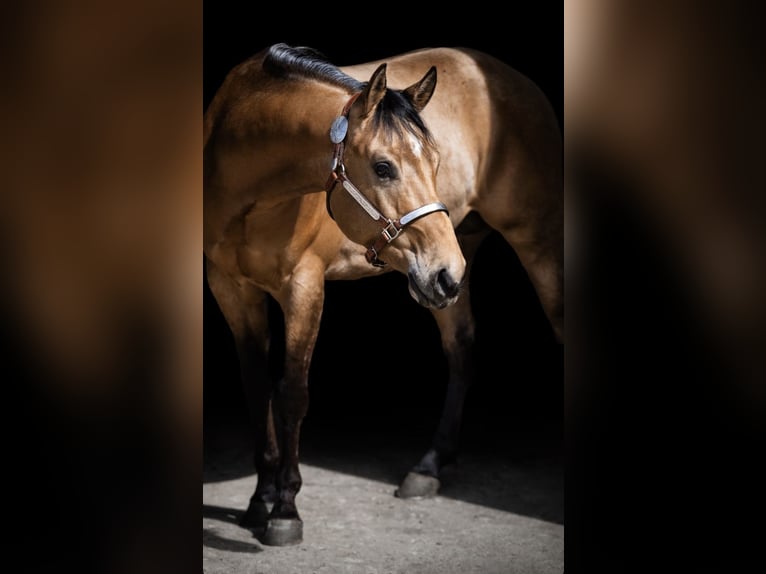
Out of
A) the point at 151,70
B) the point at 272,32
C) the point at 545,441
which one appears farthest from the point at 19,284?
the point at 272,32

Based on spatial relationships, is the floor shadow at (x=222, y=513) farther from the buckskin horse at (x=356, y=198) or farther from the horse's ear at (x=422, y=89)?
the horse's ear at (x=422, y=89)

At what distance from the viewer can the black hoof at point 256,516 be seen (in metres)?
5.00

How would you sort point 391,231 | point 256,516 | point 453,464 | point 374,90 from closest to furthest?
1. point 374,90
2. point 391,231
3. point 256,516
4. point 453,464

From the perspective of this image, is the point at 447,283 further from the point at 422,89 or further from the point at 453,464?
the point at 453,464

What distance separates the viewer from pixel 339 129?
4.09 meters

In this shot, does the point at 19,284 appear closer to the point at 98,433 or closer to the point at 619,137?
the point at 98,433

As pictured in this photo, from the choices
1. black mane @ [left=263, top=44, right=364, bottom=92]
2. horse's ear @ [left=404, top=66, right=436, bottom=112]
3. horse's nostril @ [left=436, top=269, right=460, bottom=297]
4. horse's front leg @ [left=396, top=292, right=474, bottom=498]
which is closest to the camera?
horse's nostril @ [left=436, top=269, right=460, bottom=297]

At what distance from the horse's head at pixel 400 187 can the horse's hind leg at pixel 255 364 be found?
3.30 feet

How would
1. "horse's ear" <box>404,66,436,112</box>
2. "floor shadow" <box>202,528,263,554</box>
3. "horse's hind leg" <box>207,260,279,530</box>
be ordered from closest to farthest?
"horse's ear" <box>404,66,436,112</box>, "floor shadow" <box>202,528,263,554</box>, "horse's hind leg" <box>207,260,279,530</box>

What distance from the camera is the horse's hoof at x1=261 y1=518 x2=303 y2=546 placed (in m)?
4.71

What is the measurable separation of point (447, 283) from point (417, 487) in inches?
72.4

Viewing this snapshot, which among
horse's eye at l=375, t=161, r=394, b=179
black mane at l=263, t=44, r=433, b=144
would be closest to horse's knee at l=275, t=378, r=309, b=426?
horse's eye at l=375, t=161, r=394, b=179

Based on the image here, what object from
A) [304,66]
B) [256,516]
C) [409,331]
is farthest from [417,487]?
→ [409,331]

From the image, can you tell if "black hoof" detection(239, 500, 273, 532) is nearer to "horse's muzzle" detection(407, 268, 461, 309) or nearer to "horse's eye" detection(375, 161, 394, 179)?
"horse's muzzle" detection(407, 268, 461, 309)
